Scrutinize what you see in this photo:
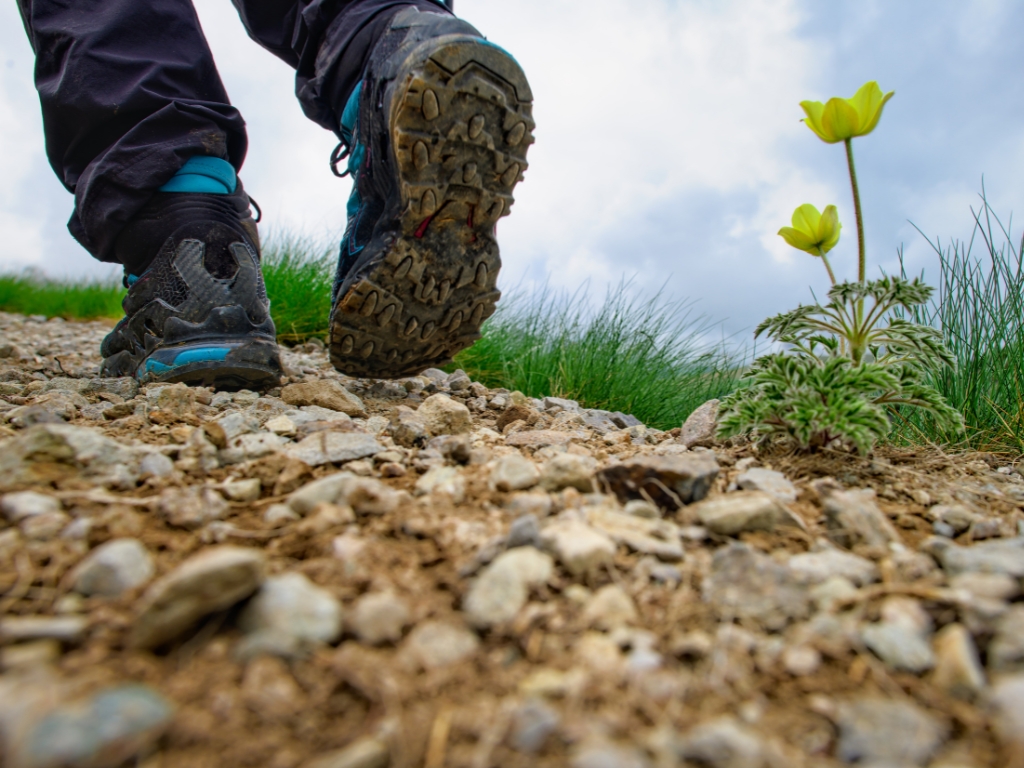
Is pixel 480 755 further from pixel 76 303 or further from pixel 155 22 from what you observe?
pixel 76 303

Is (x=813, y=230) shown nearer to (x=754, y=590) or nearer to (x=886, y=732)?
(x=754, y=590)

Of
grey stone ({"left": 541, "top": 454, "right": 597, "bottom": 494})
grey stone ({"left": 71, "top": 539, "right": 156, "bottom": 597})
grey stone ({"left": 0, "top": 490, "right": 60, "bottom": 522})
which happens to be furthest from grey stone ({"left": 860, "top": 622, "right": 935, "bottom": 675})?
grey stone ({"left": 0, "top": 490, "right": 60, "bottom": 522})

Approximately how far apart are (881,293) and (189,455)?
143cm

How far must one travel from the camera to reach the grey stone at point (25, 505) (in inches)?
33.1

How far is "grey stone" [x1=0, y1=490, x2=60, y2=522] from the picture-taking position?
841 millimetres

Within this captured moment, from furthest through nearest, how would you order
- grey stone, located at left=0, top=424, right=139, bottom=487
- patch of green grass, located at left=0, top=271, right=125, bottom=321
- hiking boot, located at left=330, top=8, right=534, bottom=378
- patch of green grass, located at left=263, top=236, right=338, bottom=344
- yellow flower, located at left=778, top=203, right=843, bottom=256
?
patch of green grass, located at left=0, top=271, right=125, bottom=321
patch of green grass, located at left=263, top=236, right=338, bottom=344
yellow flower, located at left=778, top=203, right=843, bottom=256
hiking boot, located at left=330, top=8, right=534, bottom=378
grey stone, located at left=0, top=424, right=139, bottom=487

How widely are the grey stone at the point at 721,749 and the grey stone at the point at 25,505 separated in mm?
823

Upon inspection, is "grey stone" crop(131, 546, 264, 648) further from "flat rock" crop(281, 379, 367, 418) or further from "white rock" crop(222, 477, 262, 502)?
"flat rock" crop(281, 379, 367, 418)

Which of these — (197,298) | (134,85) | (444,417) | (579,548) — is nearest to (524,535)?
(579,548)

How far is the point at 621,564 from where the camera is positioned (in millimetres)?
804

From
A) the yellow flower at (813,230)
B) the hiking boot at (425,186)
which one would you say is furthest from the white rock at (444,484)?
the yellow flower at (813,230)

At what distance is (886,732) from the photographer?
23.5 inches

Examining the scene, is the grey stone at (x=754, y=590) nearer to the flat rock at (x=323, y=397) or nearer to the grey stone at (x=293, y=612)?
the grey stone at (x=293, y=612)

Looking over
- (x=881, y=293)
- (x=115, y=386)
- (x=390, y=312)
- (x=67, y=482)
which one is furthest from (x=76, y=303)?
(x=881, y=293)
